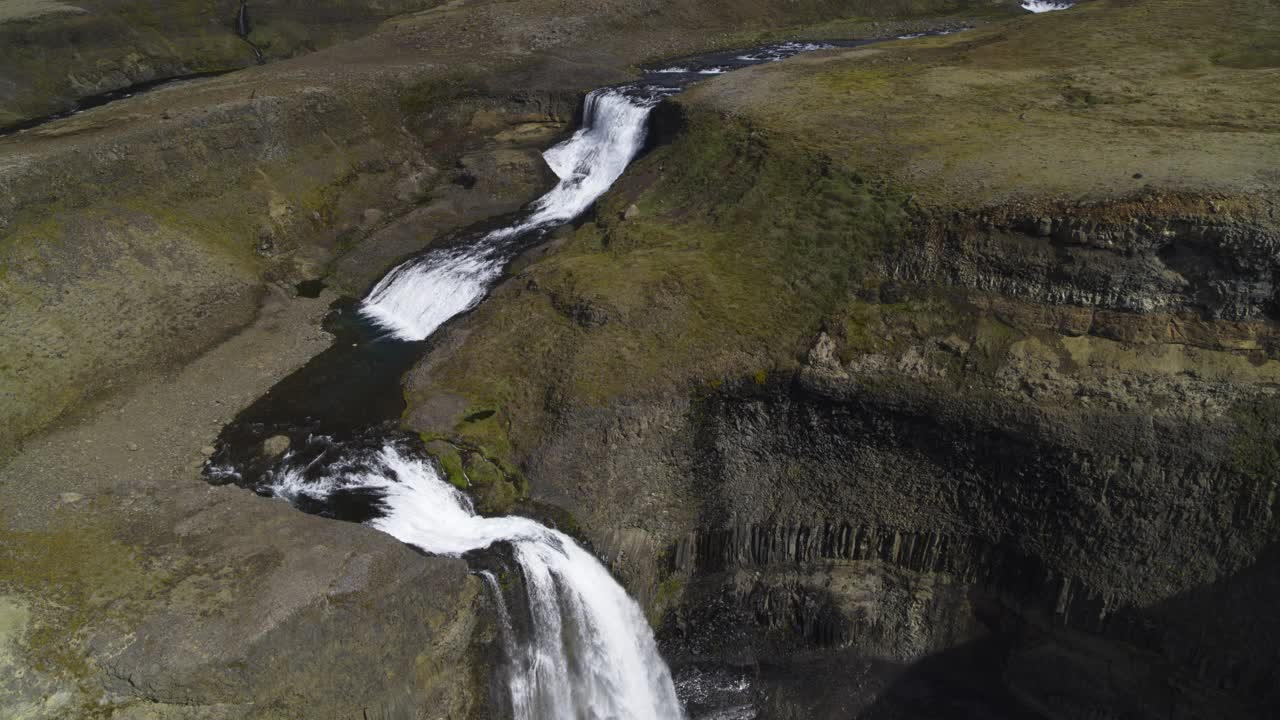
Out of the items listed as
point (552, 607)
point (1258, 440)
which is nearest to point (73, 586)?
point (552, 607)

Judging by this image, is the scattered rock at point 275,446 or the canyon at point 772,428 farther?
the scattered rock at point 275,446

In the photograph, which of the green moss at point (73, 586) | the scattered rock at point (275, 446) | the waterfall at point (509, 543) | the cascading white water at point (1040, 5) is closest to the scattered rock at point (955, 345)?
the waterfall at point (509, 543)

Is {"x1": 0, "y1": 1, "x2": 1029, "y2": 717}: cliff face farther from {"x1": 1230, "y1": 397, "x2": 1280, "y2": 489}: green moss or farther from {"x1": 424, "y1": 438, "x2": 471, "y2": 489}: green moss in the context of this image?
{"x1": 1230, "y1": 397, "x2": 1280, "y2": 489}: green moss

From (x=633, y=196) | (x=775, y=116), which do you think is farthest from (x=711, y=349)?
(x=775, y=116)

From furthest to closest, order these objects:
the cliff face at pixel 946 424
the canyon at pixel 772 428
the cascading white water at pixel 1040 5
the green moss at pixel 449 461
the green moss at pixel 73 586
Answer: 1. the cascading white water at pixel 1040 5
2. the green moss at pixel 449 461
3. the cliff face at pixel 946 424
4. the canyon at pixel 772 428
5. the green moss at pixel 73 586

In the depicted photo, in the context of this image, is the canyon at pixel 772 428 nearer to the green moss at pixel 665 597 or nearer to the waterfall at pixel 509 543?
the green moss at pixel 665 597

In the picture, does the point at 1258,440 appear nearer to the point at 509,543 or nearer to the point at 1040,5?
the point at 509,543

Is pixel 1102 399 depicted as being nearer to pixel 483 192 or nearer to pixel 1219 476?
pixel 1219 476
